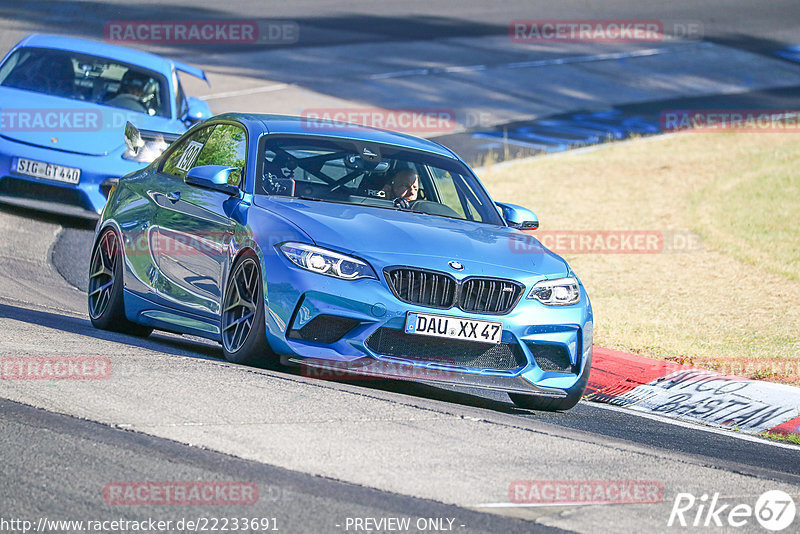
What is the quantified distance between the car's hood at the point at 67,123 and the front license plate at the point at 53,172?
0.24 meters

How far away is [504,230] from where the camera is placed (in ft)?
27.5

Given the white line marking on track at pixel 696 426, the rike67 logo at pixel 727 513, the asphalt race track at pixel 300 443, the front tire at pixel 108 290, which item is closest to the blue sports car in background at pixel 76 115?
the asphalt race track at pixel 300 443

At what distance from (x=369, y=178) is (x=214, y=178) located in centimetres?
104

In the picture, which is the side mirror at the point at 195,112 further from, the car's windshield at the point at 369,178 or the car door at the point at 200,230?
the car's windshield at the point at 369,178

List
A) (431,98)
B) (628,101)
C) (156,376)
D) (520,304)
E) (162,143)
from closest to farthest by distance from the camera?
(156,376), (520,304), (162,143), (431,98), (628,101)

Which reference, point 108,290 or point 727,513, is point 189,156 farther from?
point 727,513

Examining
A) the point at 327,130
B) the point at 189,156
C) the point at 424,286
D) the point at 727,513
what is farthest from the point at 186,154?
the point at 727,513

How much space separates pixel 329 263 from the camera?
7.09 meters

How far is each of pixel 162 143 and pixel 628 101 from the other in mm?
16372

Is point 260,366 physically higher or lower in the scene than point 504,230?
lower

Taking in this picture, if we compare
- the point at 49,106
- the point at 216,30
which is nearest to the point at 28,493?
the point at 49,106

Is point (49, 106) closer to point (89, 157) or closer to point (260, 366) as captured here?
point (89, 157)

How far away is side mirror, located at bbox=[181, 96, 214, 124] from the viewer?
14840mm

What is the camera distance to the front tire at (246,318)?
7.24 metres
